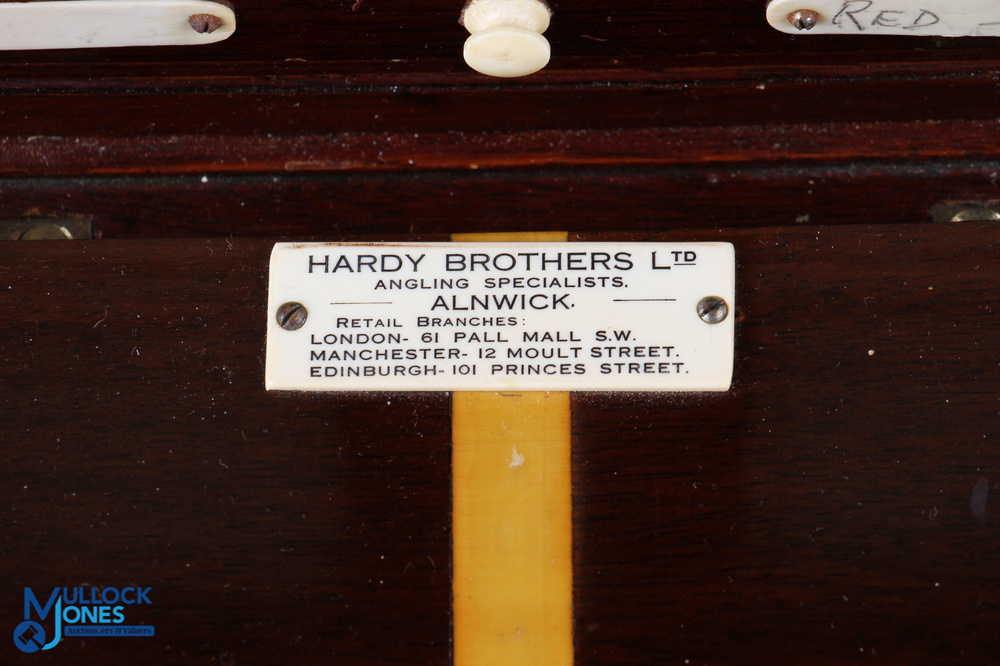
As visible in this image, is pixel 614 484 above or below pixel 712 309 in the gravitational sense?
below

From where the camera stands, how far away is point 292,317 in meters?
0.58

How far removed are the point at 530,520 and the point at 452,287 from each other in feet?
0.65

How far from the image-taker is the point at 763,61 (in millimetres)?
543

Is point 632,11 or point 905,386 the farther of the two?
point 905,386

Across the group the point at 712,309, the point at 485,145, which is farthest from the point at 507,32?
the point at 712,309

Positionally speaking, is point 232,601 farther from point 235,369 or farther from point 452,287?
point 452,287

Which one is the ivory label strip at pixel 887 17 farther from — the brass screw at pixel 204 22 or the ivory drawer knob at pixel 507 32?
the brass screw at pixel 204 22

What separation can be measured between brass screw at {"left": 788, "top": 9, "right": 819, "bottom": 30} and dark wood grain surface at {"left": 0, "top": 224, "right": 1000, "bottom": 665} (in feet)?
0.60

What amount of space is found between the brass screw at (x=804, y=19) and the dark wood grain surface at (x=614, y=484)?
0.60ft

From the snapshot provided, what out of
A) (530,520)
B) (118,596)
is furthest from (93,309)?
(530,520)

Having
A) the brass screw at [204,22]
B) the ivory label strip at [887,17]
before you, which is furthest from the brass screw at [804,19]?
the brass screw at [204,22]

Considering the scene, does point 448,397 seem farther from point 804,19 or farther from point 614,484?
point 804,19

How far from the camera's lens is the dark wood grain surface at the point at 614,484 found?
59 centimetres

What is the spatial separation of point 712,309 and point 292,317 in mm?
331
